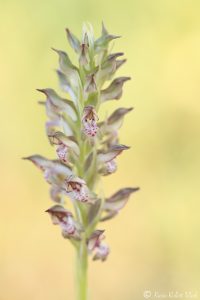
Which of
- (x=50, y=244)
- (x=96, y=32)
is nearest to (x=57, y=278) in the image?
(x=50, y=244)

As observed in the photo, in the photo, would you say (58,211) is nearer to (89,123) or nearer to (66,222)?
(66,222)

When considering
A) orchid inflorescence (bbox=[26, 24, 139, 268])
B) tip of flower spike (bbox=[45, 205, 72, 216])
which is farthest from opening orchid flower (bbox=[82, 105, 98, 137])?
tip of flower spike (bbox=[45, 205, 72, 216])

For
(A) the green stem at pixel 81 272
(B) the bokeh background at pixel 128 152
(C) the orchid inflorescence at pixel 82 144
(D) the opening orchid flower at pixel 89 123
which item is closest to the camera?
(D) the opening orchid flower at pixel 89 123

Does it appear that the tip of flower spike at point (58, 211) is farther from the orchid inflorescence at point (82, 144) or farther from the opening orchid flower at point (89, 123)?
the opening orchid flower at point (89, 123)

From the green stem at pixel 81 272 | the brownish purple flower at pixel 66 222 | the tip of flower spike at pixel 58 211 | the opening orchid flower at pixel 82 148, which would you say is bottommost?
the green stem at pixel 81 272

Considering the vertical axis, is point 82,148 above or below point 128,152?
below

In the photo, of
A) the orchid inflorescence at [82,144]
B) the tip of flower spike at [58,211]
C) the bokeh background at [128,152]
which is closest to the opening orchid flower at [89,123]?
the orchid inflorescence at [82,144]

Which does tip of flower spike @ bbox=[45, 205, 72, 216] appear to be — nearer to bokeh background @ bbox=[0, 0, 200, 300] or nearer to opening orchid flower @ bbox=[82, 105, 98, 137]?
opening orchid flower @ bbox=[82, 105, 98, 137]

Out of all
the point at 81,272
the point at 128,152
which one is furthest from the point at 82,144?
the point at 128,152
